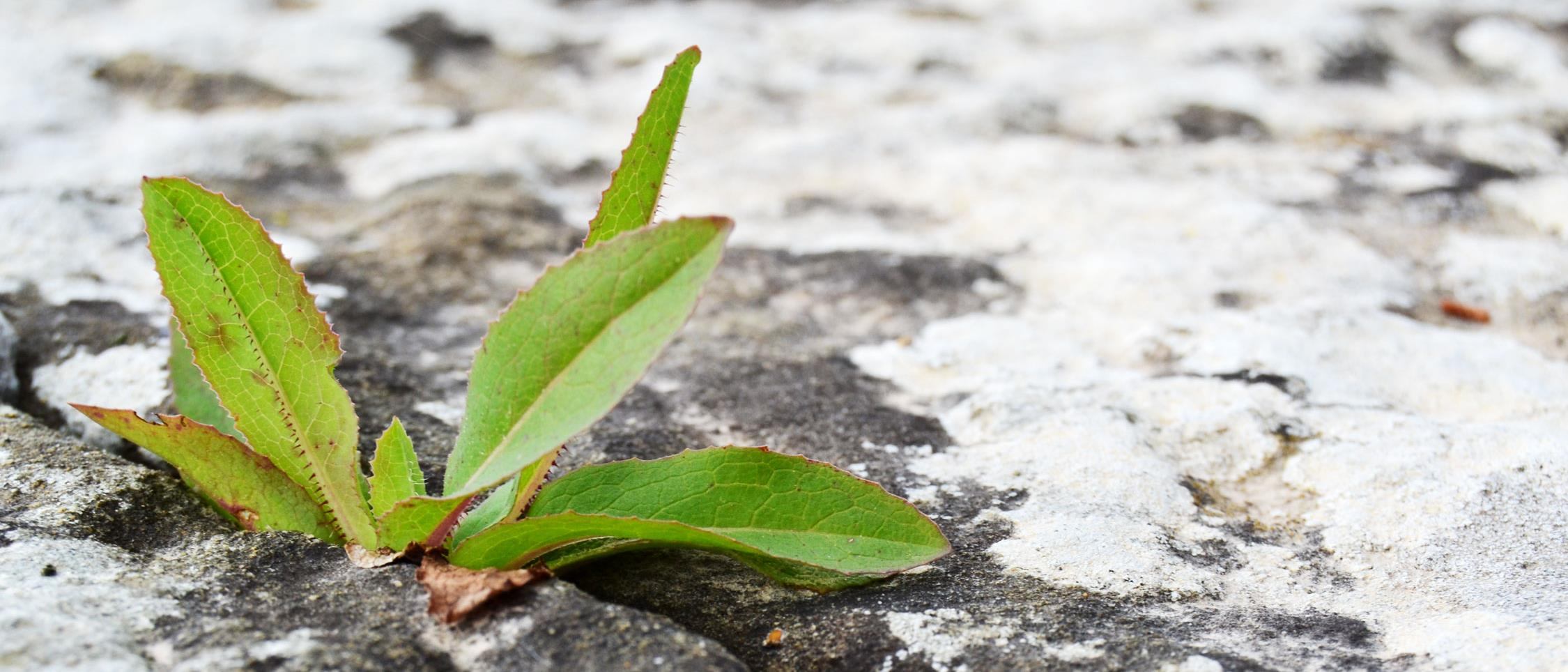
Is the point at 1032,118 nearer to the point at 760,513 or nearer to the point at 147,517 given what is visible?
the point at 760,513

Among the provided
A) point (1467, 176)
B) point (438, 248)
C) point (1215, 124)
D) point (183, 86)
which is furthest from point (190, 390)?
point (1467, 176)

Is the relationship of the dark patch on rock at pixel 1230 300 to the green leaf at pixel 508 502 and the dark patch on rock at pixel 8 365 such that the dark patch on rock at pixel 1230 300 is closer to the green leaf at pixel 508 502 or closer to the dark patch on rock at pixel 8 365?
the green leaf at pixel 508 502

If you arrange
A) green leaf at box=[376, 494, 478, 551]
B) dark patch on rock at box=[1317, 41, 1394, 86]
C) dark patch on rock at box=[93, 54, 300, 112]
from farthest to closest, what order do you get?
dark patch on rock at box=[1317, 41, 1394, 86]
dark patch on rock at box=[93, 54, 300, 112]
green leaf at box=[376, 494, 478, 551]

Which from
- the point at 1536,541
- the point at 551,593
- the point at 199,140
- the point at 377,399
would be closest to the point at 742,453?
the point at 551,593

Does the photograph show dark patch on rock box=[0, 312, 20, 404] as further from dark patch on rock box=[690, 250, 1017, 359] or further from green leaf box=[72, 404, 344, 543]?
dark patch on rock box=[690, 250, 1017, 359]

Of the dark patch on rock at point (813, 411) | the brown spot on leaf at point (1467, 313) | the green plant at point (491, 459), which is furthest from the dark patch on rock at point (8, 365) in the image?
the brown spot on leaf at point (1467, 313)

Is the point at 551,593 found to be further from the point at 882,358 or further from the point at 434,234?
the point at 434,234


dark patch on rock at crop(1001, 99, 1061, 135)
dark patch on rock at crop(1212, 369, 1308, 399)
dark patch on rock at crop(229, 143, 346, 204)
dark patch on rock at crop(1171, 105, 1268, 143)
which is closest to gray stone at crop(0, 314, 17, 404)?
dark patch on rock at crop(229, 143, 346, 204)
